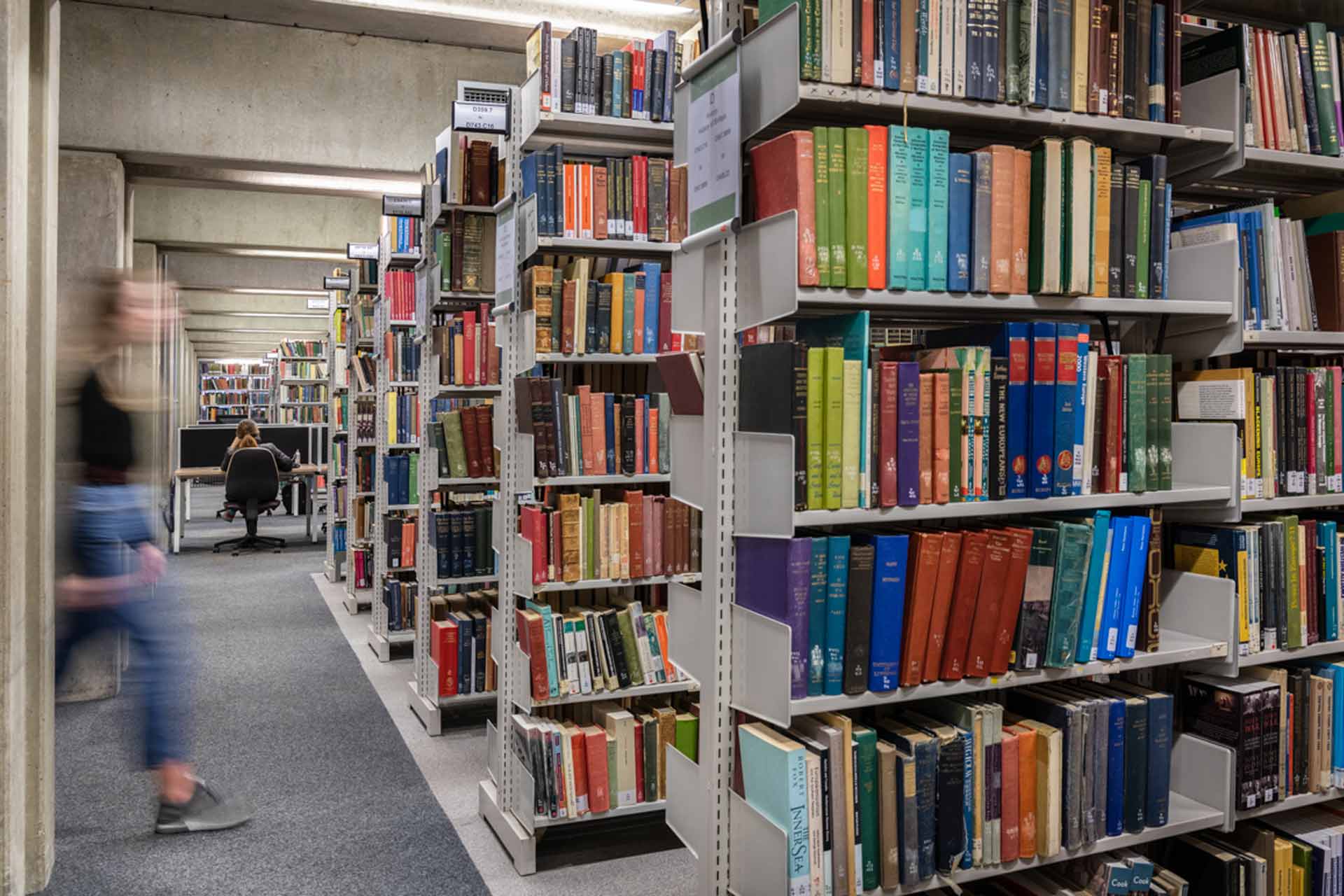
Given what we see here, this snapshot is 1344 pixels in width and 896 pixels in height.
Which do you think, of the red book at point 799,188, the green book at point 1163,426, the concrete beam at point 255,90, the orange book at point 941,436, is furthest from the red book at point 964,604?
the concrete beam at point 255,90

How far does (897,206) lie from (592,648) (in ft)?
5.54

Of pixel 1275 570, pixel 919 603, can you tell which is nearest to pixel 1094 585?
pixel 919 603

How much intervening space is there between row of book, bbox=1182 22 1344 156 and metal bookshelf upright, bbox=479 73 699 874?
4.72 feet

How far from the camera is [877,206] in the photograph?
1.83 metres

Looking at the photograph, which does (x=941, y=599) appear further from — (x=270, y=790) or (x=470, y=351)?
(x=470, y=351)

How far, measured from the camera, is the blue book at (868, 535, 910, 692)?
185cm

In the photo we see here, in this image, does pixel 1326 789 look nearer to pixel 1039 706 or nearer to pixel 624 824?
pixel 1039 706

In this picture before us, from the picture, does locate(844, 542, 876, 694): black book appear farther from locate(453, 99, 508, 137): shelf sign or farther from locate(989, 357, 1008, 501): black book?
locate(453, 99, 508, 137): shelf sign

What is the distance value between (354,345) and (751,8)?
223 inches

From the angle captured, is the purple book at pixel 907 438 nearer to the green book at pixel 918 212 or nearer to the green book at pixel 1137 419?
the green book at pixel 918 212

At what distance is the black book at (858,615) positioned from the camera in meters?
1.83

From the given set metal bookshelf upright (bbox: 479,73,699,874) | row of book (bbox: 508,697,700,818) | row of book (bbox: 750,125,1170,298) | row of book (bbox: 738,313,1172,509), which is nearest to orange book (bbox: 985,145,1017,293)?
row of book (bbox: 750,125,1170,298)

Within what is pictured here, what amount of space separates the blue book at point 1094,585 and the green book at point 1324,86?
1.13 m

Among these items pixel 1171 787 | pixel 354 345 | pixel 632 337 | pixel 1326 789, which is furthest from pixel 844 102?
pixel 354 345
